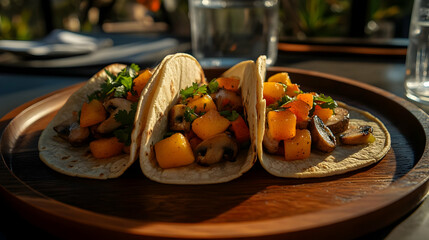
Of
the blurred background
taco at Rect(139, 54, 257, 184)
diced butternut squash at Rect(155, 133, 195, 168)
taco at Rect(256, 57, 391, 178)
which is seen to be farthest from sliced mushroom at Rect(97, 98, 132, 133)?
the blurred background

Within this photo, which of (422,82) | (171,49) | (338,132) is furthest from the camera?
(171,49)

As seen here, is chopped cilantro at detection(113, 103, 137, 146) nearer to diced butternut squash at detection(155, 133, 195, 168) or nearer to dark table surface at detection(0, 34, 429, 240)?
diced butternut squash at detection(155, 133, 195, 168)

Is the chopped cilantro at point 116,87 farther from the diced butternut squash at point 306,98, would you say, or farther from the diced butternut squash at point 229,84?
the diced butternut squash at point 306,98

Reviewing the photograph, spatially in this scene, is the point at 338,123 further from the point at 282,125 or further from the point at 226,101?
the point at 226,101

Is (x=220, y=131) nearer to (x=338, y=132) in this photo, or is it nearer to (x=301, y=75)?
(x=338, y=132)

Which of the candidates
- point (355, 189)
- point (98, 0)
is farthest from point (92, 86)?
point (98, 0)

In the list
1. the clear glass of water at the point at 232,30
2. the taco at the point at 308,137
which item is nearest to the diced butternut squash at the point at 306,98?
the taco at the point at 308,137

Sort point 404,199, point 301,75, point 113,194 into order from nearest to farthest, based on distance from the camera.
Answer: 1. point 404,199
2. point 113,194
3. point 301,75
